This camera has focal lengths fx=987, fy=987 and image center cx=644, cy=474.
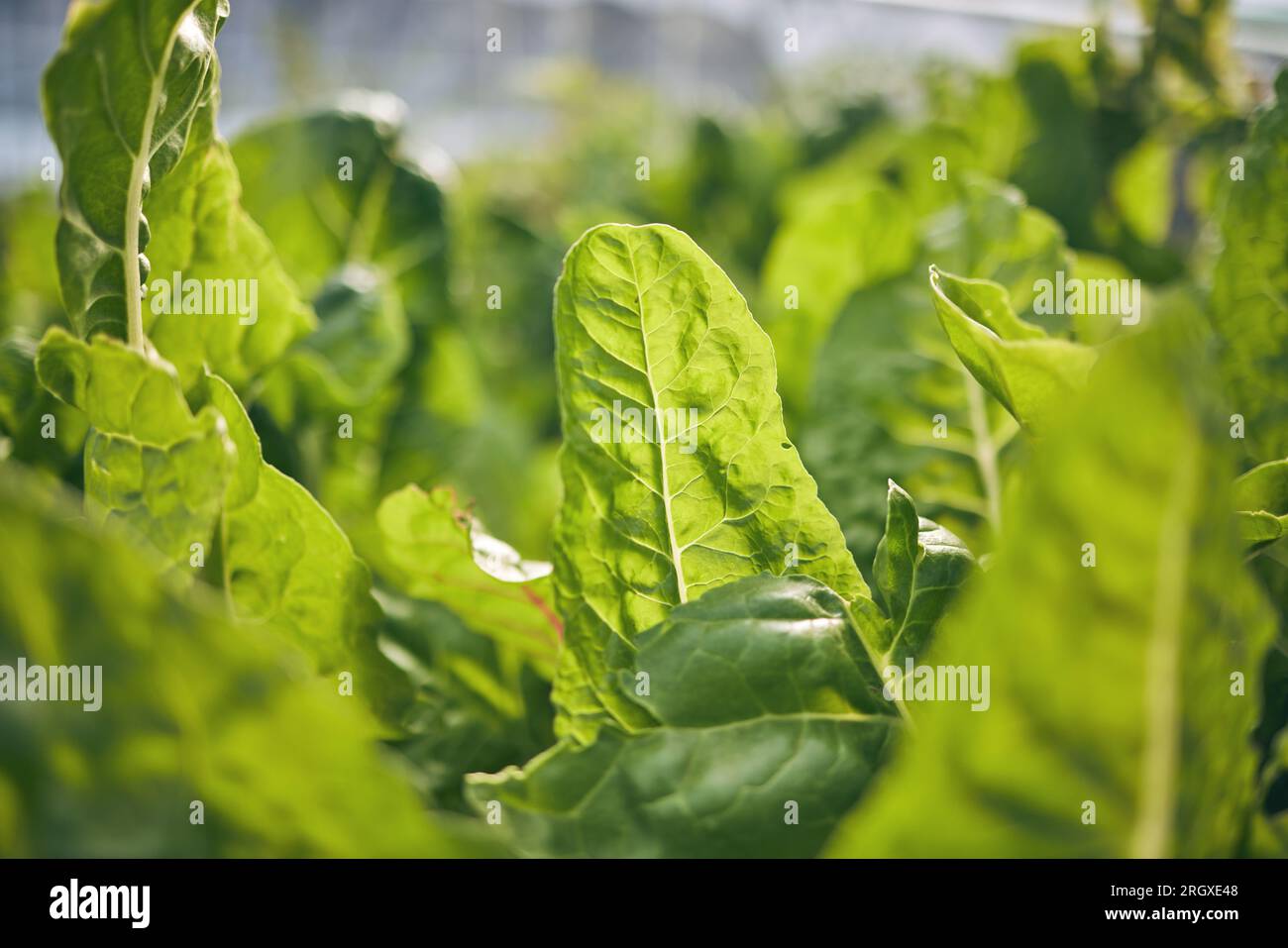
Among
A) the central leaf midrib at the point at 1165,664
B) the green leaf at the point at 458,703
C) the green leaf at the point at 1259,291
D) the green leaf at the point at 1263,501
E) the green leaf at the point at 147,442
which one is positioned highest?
the green leaf at the point at 1259,291

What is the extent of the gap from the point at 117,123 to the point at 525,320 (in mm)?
1130

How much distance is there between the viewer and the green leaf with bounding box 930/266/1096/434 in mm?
418

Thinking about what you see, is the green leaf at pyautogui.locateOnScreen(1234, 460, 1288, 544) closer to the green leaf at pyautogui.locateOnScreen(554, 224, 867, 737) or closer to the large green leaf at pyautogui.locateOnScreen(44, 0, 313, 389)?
the green leaf at pyautogui.locateOnScreen(554, 224, 867, 737)

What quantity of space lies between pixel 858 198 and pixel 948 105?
0.70 m

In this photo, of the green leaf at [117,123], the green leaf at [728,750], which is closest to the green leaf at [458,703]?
the green leaf at [728,750]

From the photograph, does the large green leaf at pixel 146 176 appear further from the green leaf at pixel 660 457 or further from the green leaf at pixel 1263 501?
the green leaf at pixel 1263 501

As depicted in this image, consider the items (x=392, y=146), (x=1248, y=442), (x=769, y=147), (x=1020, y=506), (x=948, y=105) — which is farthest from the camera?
(x=769, y=147)

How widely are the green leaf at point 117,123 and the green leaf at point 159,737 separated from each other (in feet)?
0.58

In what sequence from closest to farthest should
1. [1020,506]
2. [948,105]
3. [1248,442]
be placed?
[1020,506] < [1248,442] < [948,105]

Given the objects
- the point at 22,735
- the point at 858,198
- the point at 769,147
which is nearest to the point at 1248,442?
the point at 858,198

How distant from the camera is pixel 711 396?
466 mm

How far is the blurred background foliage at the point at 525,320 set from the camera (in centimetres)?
30
